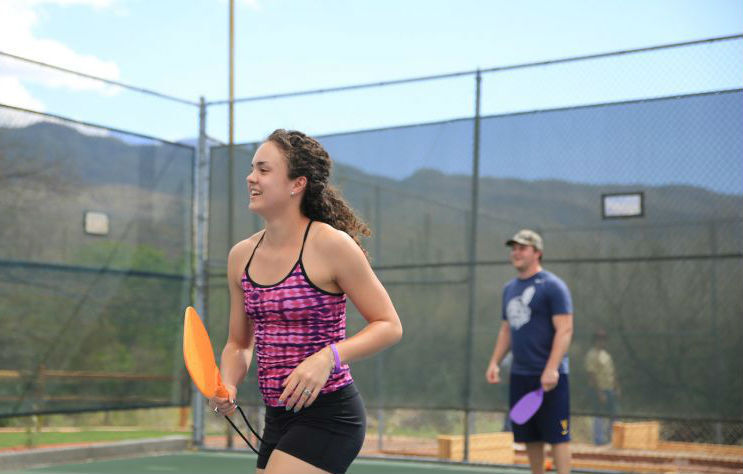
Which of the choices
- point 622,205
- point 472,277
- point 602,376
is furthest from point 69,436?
point 622,205

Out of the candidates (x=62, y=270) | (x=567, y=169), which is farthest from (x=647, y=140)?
(x=62, y=270)

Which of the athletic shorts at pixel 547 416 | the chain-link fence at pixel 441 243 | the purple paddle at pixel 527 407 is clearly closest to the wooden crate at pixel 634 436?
the chain-link fence at pixel 441 243

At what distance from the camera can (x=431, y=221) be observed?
356 inches

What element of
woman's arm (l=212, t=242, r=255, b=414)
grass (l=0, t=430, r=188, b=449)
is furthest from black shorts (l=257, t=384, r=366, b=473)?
grass (l=0, t=430, r=188, b=449)

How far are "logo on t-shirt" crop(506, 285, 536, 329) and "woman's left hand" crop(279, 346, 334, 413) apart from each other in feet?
12.2

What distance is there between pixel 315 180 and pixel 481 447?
6072 millimetres

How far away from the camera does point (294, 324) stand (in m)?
3.07

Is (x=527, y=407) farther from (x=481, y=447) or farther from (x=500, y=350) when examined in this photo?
(x=481, y=447)

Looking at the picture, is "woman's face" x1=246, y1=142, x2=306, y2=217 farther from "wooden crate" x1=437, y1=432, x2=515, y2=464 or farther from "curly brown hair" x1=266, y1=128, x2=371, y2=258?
"wooden crate" x1=437, y1=432, x2=515, y2=464

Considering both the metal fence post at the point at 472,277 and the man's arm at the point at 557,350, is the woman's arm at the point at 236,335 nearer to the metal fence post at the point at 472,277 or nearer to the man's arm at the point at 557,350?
the man's arm at the point at 557,350

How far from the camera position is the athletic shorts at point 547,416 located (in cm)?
638

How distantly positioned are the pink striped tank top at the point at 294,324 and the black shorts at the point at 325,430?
0.16 ft

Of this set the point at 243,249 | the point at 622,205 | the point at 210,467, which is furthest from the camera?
the point at 210,467

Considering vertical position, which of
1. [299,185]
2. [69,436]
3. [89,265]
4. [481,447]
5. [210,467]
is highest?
[299,185]
